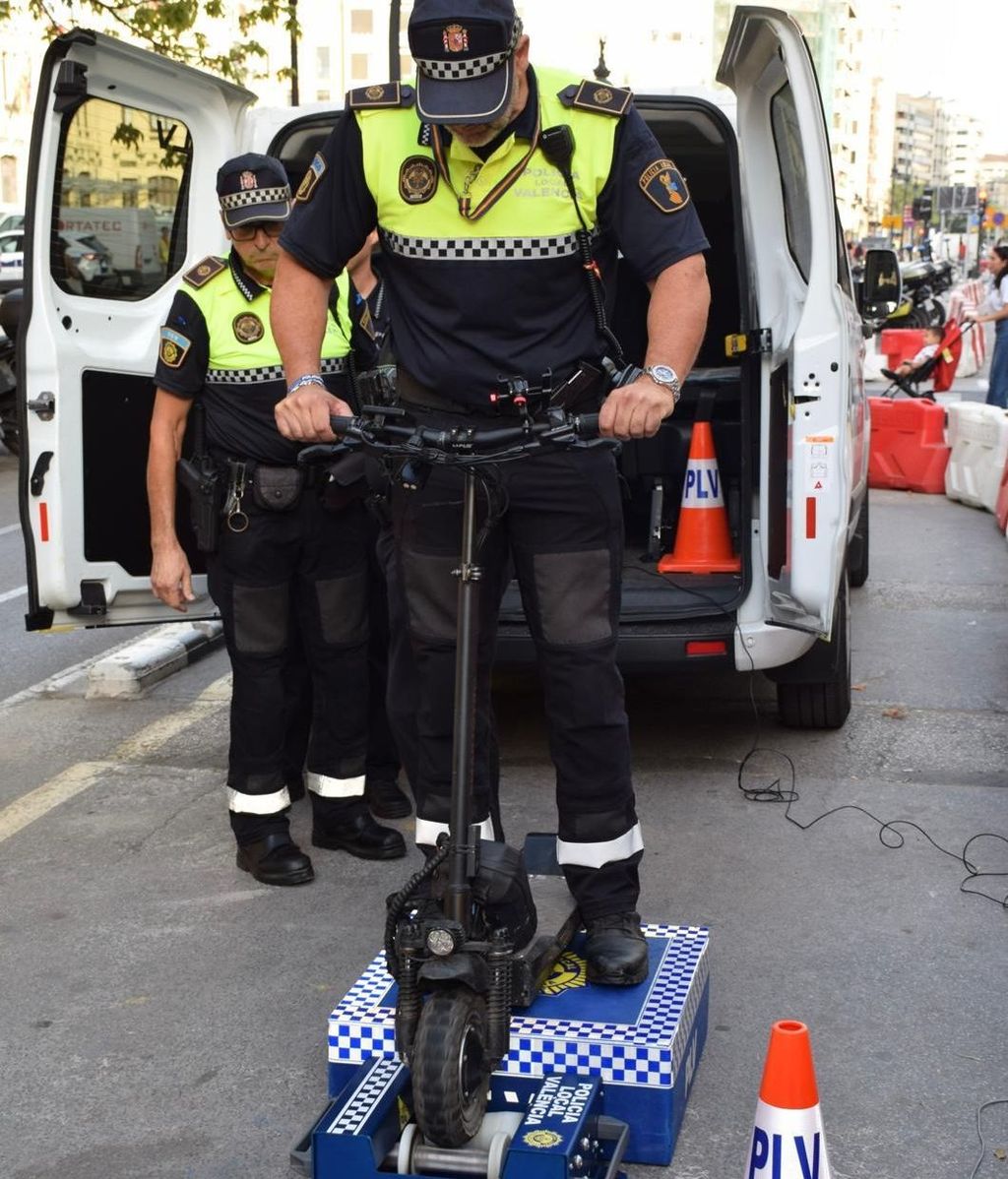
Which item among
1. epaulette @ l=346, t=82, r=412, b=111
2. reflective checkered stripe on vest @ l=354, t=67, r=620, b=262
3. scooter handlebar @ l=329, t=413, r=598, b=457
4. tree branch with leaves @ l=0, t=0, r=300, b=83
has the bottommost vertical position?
scooter handlebar @ l=329, t=413, r=598, b=457

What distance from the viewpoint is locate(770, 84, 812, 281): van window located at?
17.6 feet

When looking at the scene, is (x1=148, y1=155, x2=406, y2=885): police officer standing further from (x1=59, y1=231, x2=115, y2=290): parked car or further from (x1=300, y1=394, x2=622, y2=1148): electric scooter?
(x1=300, y1=394, x2=622, y2=1148): electric scooter

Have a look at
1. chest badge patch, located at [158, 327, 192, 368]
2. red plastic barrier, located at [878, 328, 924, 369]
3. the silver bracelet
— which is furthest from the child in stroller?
the silver bracelet

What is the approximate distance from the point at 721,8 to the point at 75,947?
99.4 metres

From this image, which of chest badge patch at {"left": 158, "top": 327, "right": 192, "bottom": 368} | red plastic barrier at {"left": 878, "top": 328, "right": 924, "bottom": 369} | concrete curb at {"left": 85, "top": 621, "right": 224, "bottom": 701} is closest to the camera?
chest badge patch at {"left": 158, "top": 327, "right": 192, "bottom": 368}

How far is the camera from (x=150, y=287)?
18.7 ft

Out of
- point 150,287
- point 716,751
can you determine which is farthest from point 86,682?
point 716,751

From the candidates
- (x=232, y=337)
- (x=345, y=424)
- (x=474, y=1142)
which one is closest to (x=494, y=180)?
(x=345, y=424)

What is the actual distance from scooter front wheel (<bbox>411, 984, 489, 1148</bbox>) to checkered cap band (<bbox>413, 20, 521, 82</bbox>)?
171 cm

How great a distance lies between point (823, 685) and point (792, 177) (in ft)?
5.94

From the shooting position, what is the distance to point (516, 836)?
511 cm

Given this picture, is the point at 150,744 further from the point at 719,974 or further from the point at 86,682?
the point at 719,974

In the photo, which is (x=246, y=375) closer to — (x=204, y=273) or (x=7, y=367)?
(x=204, y=273)

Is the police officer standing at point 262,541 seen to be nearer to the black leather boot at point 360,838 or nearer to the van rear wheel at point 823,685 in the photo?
the black leather boot at point 360,838
